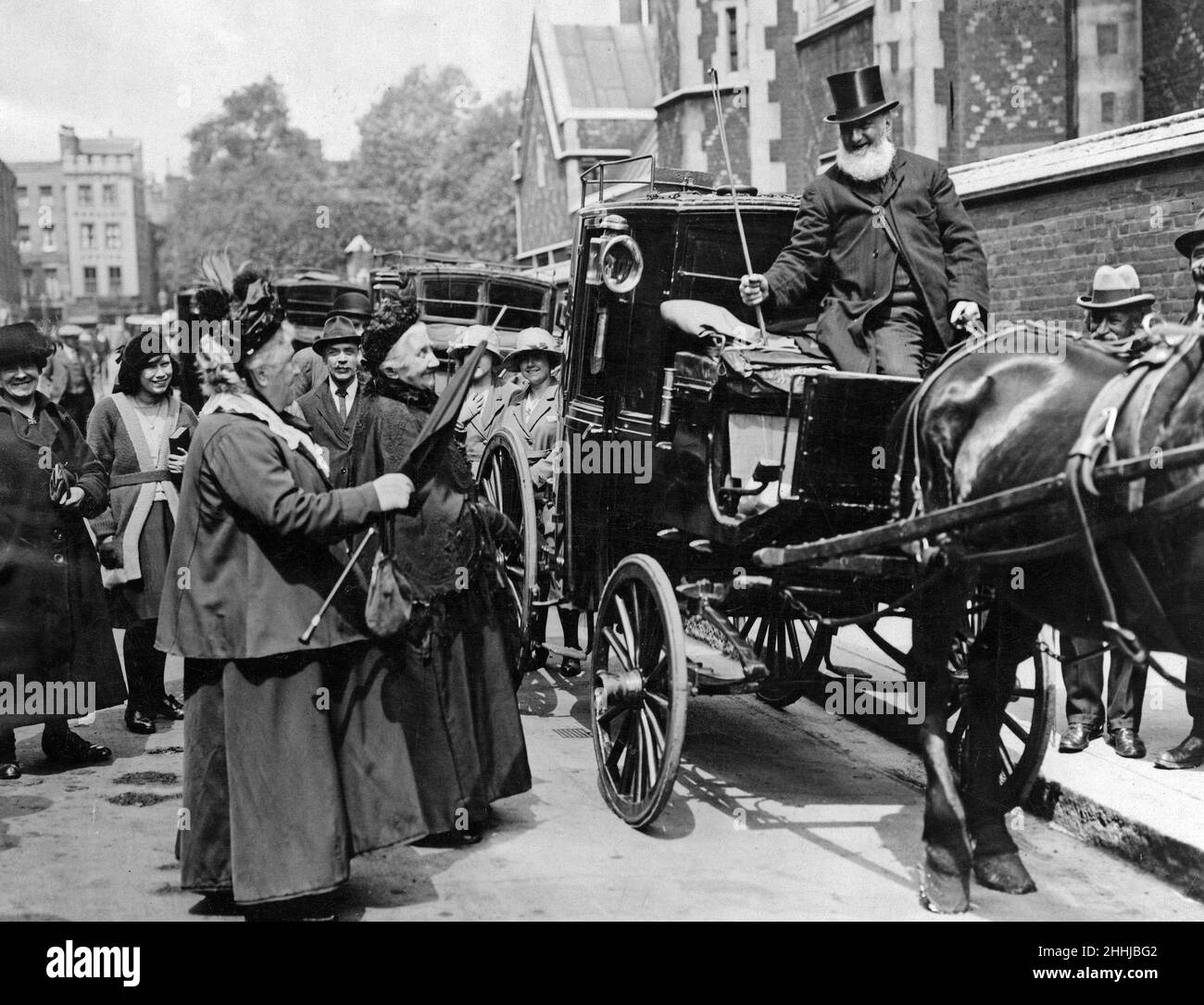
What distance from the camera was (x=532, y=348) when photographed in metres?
8.98

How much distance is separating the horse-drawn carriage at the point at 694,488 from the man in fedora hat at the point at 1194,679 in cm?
67

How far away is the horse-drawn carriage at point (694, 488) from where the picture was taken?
5.12 metres

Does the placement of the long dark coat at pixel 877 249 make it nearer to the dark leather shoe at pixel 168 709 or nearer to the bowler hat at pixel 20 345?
the bowler hat at pixel 20 345

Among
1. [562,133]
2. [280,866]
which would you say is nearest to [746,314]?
[280,866]

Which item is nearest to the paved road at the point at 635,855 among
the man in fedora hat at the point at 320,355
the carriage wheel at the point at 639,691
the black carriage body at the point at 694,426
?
the carriage wheel at the point at 639,691

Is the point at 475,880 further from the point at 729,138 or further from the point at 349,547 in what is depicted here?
the point at 729,138

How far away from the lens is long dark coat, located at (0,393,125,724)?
6.63 metres

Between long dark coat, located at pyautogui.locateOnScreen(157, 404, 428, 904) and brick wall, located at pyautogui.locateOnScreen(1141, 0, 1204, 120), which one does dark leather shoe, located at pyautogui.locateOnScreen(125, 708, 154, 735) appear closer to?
long dark coat, located at pyautogui.locateOnScreen(157, 404, 428, 904)

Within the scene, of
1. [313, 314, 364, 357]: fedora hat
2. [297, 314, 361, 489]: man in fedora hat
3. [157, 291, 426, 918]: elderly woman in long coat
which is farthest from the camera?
[313, 314, 364, 357]: fedora hat

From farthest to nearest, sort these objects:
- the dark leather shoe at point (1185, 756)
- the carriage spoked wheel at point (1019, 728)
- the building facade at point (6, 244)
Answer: the building facade at point (6, 244) → the dark leather shoe at point (1185, 756) → the carriage spoked wheel at point (1019, 728)

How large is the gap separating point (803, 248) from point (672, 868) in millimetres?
2633

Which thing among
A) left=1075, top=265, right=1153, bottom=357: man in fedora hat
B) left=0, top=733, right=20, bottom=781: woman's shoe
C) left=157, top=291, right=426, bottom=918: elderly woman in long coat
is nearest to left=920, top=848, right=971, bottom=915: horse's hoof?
left=157, top=291, right=426, bottom=918: elderly woman in long coat

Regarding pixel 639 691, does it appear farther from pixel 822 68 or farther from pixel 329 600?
pixel 822 68

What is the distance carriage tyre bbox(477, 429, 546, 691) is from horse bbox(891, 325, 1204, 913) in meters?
2.24
